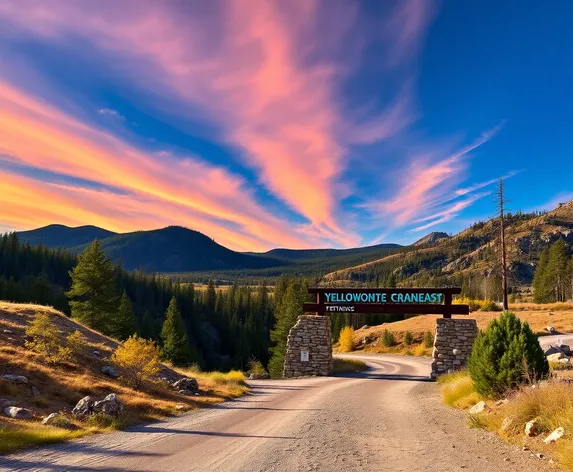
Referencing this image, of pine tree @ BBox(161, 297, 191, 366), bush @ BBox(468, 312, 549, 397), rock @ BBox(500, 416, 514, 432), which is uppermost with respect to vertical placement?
bush @ BBox(468, 312, 549, 397)

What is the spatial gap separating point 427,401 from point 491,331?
4964 millimetres

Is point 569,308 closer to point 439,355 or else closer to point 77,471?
point 439,355

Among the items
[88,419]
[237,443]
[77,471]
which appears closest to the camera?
[77,471]

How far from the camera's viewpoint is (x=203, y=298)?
534 ft

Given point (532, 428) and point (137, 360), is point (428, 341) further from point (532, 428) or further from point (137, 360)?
point (532, 428)

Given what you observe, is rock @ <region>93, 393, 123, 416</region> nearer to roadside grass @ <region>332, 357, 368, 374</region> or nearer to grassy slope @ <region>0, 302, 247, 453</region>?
grassy slope @ <region>0, 302, 247, 453</region>

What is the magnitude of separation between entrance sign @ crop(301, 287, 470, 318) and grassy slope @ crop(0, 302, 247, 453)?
41.6 ft

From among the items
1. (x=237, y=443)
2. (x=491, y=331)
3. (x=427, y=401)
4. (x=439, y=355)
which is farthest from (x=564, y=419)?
(x=439, y=355)

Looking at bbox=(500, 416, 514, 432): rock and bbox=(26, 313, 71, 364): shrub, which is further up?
bbox=(26, 313, 71, 364): shrub

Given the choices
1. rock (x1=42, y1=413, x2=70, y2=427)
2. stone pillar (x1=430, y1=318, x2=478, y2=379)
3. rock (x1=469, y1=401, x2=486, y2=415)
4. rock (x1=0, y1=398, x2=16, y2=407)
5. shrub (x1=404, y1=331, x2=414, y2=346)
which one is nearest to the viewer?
rock (x1=42, y1=413, x2=70, y2=427)

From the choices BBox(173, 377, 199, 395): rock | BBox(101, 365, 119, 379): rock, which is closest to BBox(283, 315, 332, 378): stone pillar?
BBox(173, 377, 199, 395): rock

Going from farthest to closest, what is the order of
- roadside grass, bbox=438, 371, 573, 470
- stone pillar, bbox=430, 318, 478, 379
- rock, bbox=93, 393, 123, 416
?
stone pillar, bbox=430, 318, 478, 379, rock, bbox=93, 393, 123, 416, roadside grass, bbox=438, 371, 573, 470

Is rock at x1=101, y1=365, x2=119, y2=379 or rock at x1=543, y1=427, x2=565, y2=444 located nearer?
rock at x1=543, y1=427, x2=565, y2=444

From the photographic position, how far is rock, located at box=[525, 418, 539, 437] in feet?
29.4
